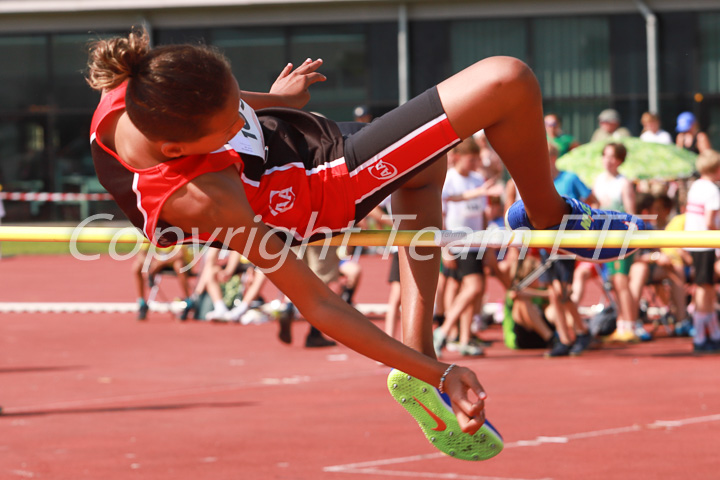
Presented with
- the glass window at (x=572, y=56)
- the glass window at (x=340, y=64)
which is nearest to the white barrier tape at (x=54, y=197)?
the glass window at (x=340, y=64)

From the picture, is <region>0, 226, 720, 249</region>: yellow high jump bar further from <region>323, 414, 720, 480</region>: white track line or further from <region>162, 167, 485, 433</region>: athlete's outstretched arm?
<region>323, 414, 720, 480</region>: white track line

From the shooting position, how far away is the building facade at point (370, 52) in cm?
2131

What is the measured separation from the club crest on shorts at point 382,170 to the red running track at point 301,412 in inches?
87.8

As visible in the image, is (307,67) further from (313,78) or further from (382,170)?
(382,170)

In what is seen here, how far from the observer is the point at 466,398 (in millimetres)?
3117

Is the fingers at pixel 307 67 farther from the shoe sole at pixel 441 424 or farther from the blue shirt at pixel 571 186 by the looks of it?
the blue shirt at pixel 571 186

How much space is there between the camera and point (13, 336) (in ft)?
35.1

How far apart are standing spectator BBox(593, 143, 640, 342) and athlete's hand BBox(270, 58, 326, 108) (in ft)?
18.7

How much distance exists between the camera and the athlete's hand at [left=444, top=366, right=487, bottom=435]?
3082 mm

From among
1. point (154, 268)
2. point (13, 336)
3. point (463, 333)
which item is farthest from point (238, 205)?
point (154, 268)

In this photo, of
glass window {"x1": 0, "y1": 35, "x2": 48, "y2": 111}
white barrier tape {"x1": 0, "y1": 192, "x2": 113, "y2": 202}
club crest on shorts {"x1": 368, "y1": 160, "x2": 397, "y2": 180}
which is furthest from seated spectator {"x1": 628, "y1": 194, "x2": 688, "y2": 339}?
glass window {"x1": 0, "y1": 35, "x2": 48, "y2": 111}

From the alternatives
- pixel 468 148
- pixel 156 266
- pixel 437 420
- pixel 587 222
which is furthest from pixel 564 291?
pixel 437 420

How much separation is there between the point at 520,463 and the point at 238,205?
114 inches

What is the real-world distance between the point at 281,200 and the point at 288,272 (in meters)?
0.40
